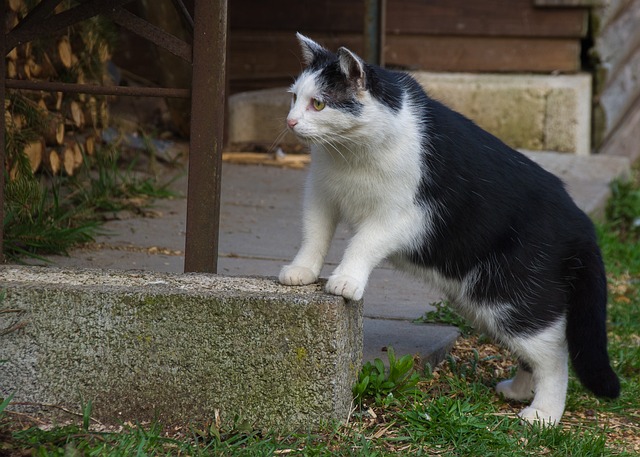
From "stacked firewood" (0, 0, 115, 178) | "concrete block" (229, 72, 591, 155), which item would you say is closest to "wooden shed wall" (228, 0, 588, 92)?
"concrete block" (229, 72, 591, 155)

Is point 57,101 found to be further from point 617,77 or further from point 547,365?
point 617,77

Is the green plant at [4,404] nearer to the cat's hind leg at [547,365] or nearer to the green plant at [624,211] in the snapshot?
the cat's hind leg at [547,365]

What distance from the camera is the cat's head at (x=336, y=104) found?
2783mm

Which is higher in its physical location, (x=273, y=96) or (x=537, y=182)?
(x=273, y=96)

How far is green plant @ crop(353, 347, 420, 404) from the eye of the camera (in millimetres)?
2934

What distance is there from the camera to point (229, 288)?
2.77m

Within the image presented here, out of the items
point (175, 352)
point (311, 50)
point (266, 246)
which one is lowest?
point (175, 352)

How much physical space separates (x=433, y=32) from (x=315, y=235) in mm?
4732

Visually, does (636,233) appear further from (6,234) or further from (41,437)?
(41,437)

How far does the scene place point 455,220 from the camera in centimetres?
301

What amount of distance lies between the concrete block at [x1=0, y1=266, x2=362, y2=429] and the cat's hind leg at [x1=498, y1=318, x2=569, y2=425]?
0.70 metres

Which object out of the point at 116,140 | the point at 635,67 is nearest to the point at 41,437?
the point at 116,140

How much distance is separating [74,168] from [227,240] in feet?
3.88

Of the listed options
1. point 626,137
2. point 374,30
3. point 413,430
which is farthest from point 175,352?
point 626,137
